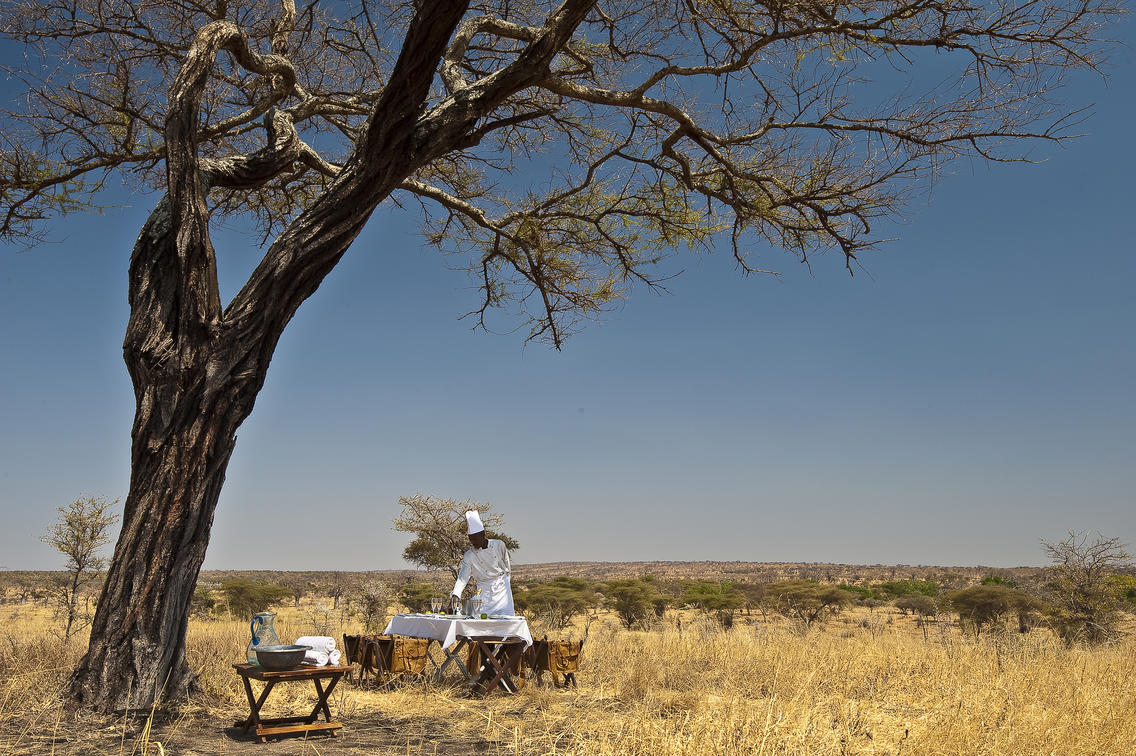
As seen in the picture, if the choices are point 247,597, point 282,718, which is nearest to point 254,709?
point 282,718

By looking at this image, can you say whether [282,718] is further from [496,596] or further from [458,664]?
[496,596]

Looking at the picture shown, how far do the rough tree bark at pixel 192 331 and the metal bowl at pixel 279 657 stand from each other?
3.40 ft

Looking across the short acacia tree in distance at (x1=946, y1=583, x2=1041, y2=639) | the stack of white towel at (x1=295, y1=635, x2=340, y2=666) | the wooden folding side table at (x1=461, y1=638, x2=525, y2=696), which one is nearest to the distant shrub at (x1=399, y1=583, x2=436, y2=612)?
the wooden folding side table at (x1=461, y1=638, x2=525, y2=696)

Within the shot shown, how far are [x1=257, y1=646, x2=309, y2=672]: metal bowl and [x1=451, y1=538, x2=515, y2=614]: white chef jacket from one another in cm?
317

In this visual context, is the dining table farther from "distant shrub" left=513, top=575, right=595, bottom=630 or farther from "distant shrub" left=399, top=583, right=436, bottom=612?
"distant shrub" left=399, top=583, right=436, bottom=612

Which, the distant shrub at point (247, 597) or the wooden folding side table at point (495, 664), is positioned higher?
the wooden folding side table at point (495, 664)

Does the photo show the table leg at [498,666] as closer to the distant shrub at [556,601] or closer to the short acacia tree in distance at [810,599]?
the distant shrub at [556,601]

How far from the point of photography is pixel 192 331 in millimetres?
6461

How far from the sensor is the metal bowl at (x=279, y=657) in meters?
5.68

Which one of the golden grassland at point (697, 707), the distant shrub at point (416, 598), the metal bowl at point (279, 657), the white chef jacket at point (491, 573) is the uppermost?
the white chef jacket at point (491, 573)

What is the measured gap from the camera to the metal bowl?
568cm

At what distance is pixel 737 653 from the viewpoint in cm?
984

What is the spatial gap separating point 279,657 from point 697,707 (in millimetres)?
3269

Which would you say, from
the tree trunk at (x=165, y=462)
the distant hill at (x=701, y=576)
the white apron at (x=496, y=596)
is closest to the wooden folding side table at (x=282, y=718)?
the tree trunk at (x=165, y=462)
